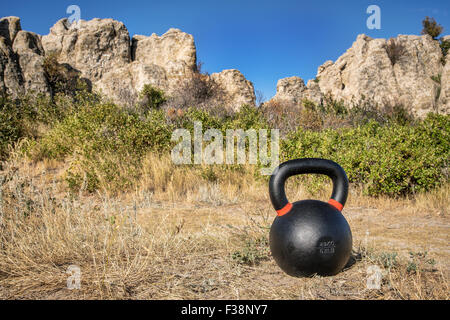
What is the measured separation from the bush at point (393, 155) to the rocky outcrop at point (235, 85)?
48.3 feet

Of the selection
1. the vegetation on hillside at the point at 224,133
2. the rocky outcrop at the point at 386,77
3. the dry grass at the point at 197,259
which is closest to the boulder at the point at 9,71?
the vegetation on hillside at the point at 224,133

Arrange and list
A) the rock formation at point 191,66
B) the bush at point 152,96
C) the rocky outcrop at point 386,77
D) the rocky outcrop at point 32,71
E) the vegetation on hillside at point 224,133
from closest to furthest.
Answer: the vegetation on hillside at point 224,133
the bush at point 152,96
the rocky outcrop at point 32,71
the rock formation at point 191,66
the rocky outcrop at point 386,77

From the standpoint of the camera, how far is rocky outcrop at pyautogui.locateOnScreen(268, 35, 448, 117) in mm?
23453

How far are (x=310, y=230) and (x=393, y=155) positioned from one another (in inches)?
171

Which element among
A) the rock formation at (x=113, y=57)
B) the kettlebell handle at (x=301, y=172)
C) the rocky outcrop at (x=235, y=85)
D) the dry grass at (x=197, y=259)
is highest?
the rock formation at (x=113, y=57)

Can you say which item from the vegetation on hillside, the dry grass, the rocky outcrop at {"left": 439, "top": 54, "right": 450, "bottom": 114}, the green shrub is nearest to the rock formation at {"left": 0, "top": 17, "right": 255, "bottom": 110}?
the vegetation on hillside

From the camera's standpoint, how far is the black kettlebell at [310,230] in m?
2.30

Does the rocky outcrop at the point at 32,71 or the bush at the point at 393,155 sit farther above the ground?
the rocky outcrop at the point at 32,71

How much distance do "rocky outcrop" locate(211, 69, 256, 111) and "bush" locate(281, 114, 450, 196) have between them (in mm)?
14724

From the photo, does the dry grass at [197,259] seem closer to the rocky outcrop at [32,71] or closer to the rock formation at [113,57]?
the rock formation at [113,57]

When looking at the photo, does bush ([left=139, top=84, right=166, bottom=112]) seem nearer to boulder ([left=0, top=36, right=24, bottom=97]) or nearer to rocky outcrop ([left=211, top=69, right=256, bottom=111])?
rocky outcrop ([left=211, top=69, right=256, bottom=111])

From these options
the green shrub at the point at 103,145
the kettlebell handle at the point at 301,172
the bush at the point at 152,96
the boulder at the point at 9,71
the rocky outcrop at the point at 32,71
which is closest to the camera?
the kettlebell handle at the point at 301,172
